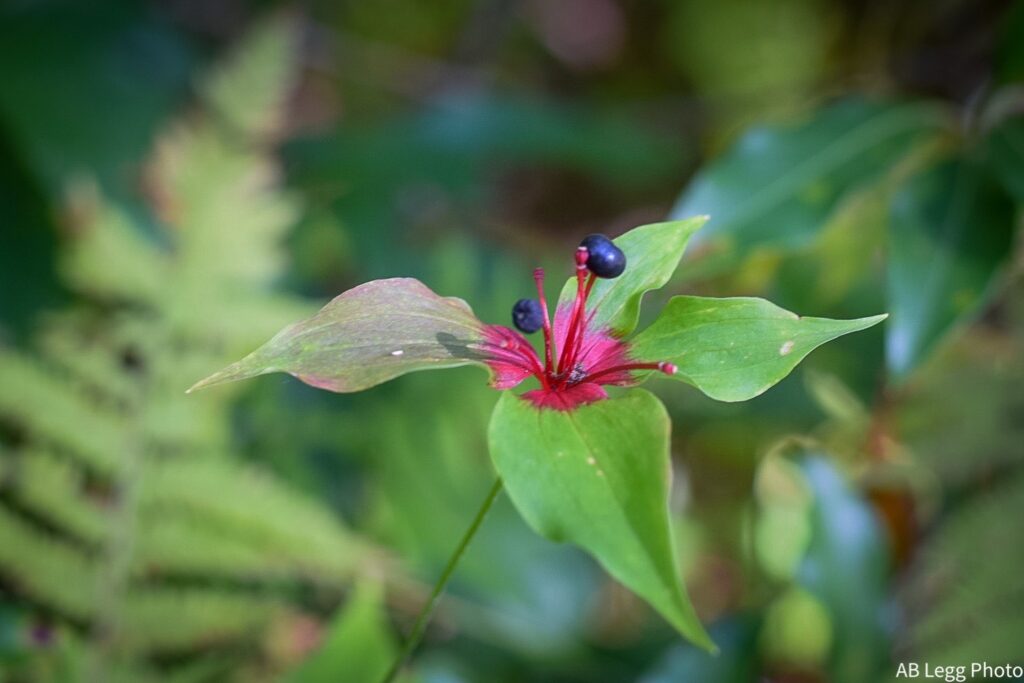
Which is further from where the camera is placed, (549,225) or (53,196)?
(549,225)

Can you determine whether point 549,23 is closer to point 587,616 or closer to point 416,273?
point 416,273

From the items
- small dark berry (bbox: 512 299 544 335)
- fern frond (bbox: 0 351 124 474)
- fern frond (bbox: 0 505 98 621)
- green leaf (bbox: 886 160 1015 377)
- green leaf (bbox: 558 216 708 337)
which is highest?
green leaf (bbox: 886 160 1015 377)

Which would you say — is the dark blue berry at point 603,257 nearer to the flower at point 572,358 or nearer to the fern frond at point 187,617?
the flower at point 572,358

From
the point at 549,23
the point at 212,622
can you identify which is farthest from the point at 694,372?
the point at 549,23

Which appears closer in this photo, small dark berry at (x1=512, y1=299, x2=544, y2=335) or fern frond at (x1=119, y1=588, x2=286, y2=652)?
small dark berry at (x1=512, y1=299, x2=544, y2=335)

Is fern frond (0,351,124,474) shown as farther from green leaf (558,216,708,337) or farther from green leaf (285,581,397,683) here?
green leaf (558,216,708,337)

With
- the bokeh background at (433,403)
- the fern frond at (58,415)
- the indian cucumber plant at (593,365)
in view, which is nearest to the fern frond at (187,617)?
the bokeh background at (433,403)

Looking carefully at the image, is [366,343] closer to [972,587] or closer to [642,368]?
[642,368]

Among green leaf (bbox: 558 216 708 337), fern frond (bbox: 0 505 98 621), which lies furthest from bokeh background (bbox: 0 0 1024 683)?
green leaf (bbox: 558 216 708 337)

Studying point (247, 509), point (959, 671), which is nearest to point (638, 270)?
point (247, 509)
